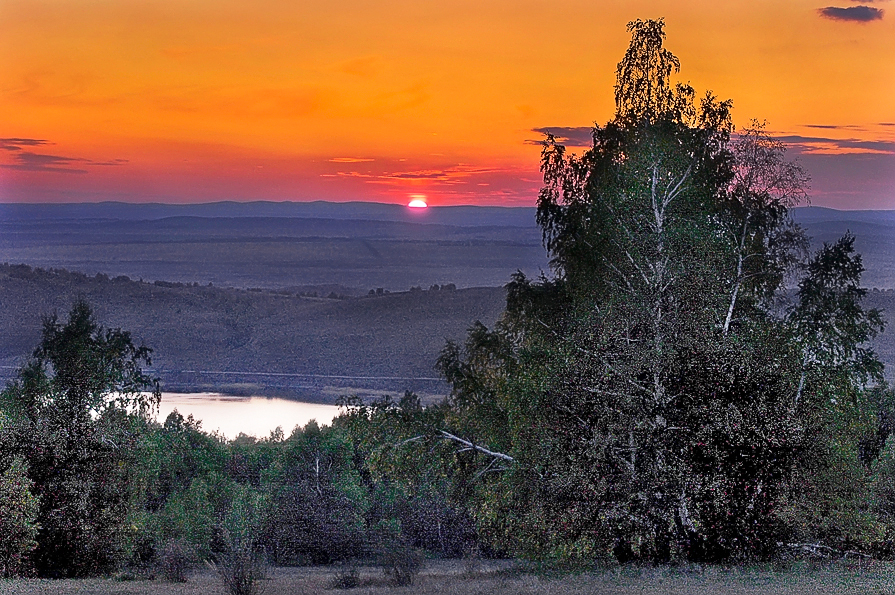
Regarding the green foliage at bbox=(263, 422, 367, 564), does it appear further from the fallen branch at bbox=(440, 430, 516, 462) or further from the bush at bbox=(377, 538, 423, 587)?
the fallen branch at bbox=(440, 430, 516, 462)

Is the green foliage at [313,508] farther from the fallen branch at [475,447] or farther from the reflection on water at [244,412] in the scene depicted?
the reflection on water at [244,412]

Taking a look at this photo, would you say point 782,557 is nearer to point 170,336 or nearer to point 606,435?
point 606,435

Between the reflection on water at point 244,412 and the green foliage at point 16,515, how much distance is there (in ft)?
105

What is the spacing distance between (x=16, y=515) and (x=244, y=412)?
46028 millimetres

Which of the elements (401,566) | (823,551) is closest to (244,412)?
(401,566)

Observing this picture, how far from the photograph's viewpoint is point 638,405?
17.0 meters

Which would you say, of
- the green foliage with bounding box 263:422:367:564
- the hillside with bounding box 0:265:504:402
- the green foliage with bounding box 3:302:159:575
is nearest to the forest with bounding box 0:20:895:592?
the green foliage with bounding box 3:302:159:575

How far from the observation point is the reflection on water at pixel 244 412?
54875 mm

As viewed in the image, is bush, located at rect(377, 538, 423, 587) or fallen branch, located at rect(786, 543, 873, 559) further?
bush, located at rect(377, 538, 423, 587)

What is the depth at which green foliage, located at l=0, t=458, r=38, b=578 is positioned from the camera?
1753 centimetres

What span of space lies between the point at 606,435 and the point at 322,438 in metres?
21.3

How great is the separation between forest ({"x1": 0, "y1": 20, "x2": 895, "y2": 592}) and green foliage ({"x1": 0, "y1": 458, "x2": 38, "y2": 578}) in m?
0.05

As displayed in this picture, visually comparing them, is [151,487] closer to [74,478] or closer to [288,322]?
[74,478]

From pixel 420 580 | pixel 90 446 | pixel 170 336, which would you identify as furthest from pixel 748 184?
pixel 170 336
